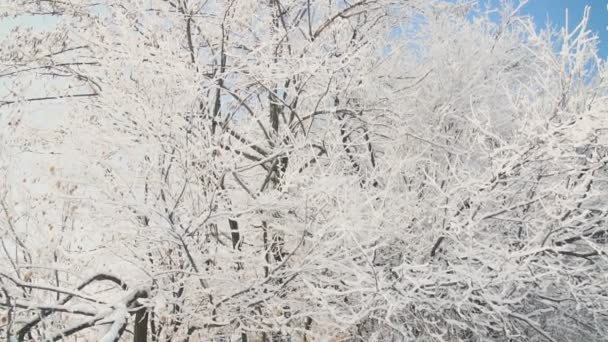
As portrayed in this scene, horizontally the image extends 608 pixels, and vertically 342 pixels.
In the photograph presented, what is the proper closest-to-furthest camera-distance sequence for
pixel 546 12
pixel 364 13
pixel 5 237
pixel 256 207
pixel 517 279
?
pixel 517 279 < pixel 256 207 < pixel 5 237 < pixel 364 13 < pixel 546 12

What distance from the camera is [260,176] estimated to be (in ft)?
21.4

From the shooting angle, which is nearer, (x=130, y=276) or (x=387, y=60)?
→ (x=130, y=276)

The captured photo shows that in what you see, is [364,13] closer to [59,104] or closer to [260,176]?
[260,176]

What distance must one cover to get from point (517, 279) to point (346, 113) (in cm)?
319

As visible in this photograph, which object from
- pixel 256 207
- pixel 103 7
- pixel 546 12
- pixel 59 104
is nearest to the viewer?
pixel 256 207

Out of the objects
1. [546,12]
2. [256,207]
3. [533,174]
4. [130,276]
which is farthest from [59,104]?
[546,12]

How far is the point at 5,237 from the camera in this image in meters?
4.79

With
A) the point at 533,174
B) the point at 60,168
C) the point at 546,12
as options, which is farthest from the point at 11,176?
the point at 546,12

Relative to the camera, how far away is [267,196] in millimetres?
4520

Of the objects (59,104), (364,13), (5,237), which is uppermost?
(364,13)

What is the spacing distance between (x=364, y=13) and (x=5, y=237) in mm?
5014

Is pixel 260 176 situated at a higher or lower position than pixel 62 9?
lower

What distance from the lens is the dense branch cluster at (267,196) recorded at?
13.6ft

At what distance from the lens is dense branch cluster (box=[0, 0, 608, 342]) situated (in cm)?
416
